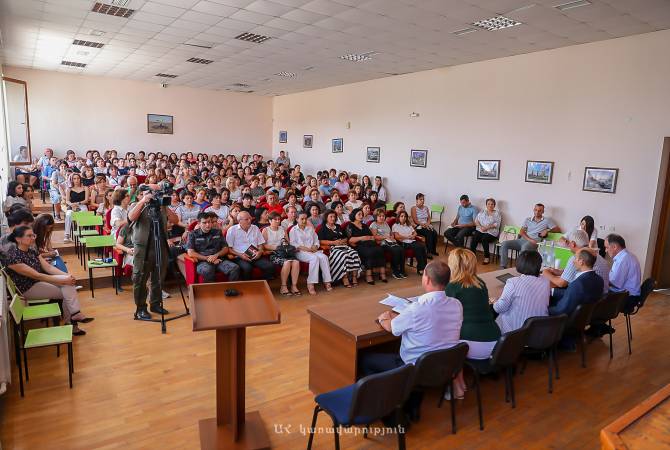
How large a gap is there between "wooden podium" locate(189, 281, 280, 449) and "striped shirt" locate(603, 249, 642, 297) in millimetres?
4064

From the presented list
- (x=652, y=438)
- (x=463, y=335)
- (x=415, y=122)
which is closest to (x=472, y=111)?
(x=415, y=122)

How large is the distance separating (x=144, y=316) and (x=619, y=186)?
737 cm

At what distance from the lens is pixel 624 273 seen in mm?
4648

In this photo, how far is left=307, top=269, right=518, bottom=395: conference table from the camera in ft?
9.84

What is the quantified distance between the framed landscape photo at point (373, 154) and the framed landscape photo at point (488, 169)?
3335 mm

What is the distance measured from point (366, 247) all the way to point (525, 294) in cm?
354

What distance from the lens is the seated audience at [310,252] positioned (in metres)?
6.23

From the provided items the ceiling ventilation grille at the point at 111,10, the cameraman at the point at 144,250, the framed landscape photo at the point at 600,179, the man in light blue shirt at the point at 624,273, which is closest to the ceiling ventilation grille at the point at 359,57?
the ceiling ventilation grille at the point at 111,10

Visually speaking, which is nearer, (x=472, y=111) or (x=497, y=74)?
(x=497, y=74)

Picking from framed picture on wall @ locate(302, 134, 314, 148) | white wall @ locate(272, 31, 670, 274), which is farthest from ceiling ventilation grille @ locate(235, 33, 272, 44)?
framed picture on wall @ locate(302, 134, 314, 148)

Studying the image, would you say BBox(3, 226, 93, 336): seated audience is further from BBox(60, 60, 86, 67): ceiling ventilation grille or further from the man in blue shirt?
BBox(60, 60, 86, 67): ceiling ventilation grille

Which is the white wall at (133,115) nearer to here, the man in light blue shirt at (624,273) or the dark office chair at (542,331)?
the man in light blue shirt at (624,273)

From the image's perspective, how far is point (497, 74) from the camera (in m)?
8.56

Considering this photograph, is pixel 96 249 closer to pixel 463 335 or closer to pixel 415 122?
pixel 463 335
